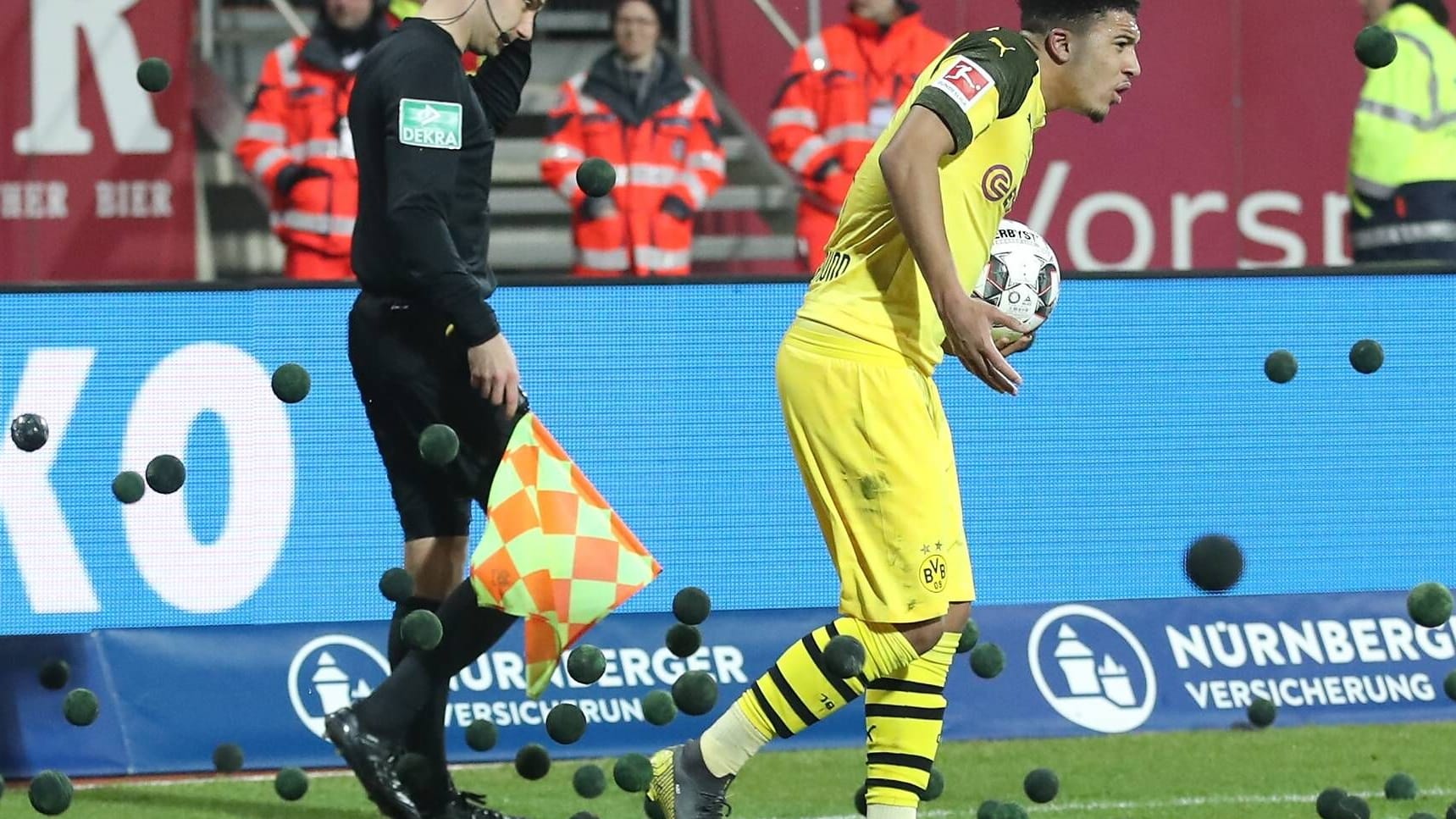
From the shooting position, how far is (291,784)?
21.5 ft

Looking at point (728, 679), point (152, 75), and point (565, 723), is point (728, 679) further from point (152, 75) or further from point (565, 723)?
point (152, 75)

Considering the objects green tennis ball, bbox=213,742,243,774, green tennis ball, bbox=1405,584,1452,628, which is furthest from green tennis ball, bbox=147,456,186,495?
green tennis ball, bbox=1405,584,1452,628

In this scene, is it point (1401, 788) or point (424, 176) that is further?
point (1401, 788)

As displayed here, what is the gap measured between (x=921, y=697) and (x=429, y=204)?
1.61 metres

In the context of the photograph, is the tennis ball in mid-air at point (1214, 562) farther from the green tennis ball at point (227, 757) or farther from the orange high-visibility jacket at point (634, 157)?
the orange high-visibility jacket at point (634, 157)

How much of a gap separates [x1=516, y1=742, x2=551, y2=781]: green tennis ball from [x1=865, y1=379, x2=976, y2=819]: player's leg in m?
1.27

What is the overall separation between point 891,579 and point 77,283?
3.36 meters

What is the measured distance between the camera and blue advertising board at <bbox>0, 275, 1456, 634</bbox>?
7.52m

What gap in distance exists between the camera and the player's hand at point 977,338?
16.7 feet

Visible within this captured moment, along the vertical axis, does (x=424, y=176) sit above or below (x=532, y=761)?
above

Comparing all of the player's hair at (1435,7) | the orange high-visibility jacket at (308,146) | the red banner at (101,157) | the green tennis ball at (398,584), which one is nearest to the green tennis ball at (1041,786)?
the green tennis ball at (398,584)

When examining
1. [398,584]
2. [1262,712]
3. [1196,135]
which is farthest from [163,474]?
[1196,135]

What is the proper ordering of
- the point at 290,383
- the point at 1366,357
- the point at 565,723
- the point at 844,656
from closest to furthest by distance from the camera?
1. the point at 844,656
2. the point at 565,723
3. the point at 290,383
4. the point at 1366,357

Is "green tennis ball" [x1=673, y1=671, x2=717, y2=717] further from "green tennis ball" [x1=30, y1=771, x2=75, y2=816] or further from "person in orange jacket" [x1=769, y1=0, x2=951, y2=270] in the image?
"person in orange jacket" [x1=769, y1=0, x2=951, y2=270]
